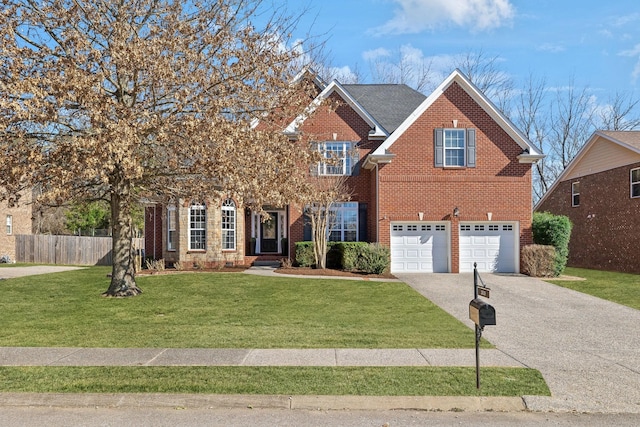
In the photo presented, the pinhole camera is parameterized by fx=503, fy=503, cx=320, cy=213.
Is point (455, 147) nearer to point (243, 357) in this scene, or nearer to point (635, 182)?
point (635, 182)

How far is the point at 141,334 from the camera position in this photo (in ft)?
30.8

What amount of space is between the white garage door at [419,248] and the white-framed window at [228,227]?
23.2 feet

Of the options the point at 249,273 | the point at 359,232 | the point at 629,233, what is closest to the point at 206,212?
the point at 249,273

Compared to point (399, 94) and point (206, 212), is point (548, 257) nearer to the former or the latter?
point (399, 94)

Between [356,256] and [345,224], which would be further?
[345,224]

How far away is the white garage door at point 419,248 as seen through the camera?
67.9 feet

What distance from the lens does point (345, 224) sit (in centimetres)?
2214

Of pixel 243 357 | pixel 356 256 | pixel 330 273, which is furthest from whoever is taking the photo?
pixel 356 256

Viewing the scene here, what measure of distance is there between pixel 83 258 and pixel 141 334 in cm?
2508

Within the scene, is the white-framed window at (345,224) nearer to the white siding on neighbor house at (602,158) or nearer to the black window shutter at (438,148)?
the black window shutter at (438,148)

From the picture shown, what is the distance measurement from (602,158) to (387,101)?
11.4 meters

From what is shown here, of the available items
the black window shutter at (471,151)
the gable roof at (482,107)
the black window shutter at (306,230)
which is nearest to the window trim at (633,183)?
the gable roof at (482,107)

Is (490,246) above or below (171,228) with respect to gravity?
below

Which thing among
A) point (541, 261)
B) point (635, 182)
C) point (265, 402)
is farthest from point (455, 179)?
point (265, 402)
